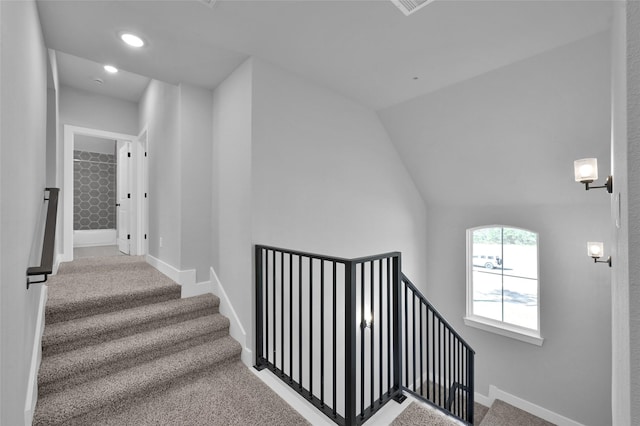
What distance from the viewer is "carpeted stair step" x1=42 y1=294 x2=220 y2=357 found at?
7.47ft

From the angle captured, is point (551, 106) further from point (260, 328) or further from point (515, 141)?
point (260, 328)

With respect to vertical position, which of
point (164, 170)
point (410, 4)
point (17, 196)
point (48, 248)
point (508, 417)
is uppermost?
point (410, 4)

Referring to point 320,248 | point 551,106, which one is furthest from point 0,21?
point 551,106

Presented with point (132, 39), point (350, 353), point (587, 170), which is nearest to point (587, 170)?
point (587, 170)

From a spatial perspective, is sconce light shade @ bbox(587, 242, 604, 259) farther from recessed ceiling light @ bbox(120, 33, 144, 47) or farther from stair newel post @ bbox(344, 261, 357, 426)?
recessed ceiling light @ bbox(120, 33, 144, 47)

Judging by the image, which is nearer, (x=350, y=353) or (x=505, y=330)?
(x=350, y=353)

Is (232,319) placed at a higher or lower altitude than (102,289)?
lower

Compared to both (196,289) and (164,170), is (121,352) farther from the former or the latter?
(164,170)

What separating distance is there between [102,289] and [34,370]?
3.75 feet

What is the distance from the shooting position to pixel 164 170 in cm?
365

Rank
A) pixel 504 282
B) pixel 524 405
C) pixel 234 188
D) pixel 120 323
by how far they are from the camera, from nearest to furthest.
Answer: pixel 120 323 → pixel 234 188 → pixel 524 405 → pixel 504 282

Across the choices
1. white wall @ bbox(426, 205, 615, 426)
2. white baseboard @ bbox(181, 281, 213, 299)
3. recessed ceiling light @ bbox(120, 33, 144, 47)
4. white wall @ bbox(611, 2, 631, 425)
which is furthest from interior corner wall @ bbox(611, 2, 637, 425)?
white wall @ bbox(426, 205, 615, 426)

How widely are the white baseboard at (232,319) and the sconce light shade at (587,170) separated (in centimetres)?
357

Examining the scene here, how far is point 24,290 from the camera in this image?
1.63m
